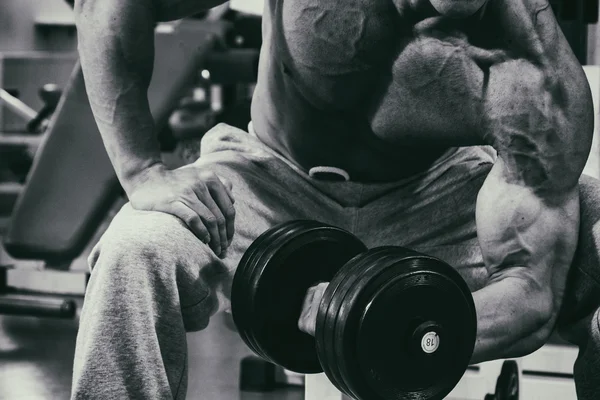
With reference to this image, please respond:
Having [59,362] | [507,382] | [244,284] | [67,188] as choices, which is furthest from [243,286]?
[67,188]

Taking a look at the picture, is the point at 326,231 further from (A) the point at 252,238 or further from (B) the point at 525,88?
(B) the point at 525,88

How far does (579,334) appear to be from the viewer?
1.39m

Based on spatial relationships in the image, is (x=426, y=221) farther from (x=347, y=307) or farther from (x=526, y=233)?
(x=347, y=307)

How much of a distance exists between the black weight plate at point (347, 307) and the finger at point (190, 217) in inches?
8.7

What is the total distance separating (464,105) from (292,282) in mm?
340

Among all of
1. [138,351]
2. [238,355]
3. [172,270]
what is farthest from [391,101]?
[238,355]

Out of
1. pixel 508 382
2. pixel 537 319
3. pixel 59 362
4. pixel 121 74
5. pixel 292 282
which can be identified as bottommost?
pixel 59 362

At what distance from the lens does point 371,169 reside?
1.49m

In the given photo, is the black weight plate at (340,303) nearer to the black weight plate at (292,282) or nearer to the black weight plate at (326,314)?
the black weight plate at (326,314)

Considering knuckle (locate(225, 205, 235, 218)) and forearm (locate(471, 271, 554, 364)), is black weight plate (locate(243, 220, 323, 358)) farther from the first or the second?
forearm (locate(471, 271, 554, 364))

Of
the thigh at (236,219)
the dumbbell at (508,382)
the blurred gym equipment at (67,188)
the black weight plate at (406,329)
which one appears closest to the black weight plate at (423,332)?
the black weight plate at (406,329)

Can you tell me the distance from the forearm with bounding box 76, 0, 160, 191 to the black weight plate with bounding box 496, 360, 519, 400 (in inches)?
34.4

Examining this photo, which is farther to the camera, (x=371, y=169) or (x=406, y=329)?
(x=371, y=169)

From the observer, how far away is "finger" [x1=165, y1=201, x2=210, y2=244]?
1.28 metres
